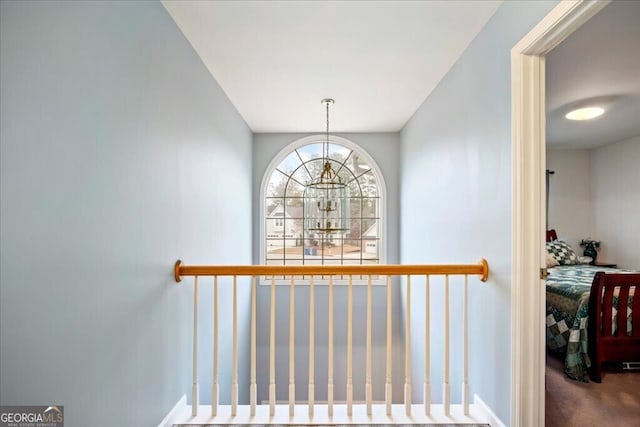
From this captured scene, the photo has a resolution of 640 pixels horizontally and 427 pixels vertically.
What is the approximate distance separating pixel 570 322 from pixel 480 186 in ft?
5.05

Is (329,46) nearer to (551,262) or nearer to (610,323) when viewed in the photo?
(610,323)

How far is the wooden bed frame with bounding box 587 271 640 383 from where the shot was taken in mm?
2240

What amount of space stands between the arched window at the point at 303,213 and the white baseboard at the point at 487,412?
2364mm

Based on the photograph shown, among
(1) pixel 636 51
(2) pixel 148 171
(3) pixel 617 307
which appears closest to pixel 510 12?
(1) pixel 636 51

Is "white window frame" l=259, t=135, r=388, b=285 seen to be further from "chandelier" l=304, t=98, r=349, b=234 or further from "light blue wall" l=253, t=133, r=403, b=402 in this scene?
"chandelier" l=304, t=98, r=349, b=234

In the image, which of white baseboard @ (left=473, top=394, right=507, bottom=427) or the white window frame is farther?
the white window frame

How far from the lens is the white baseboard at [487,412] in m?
1.58

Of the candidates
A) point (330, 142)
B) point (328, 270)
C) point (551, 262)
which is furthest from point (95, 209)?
point (551, 262)

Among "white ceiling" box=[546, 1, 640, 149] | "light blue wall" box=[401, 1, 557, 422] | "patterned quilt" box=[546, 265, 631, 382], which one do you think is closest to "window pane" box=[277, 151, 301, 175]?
"light blue wall" box=[401, 1, 557, 422]

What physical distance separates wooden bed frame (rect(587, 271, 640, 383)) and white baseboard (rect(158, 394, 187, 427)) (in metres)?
2.82

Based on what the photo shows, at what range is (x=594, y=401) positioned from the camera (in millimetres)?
1942

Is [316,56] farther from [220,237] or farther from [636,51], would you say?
[636,51]

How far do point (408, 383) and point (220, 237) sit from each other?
1.79m

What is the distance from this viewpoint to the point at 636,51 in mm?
2096
